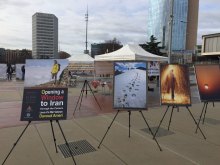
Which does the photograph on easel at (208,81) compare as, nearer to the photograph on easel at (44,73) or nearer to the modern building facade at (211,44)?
the photograph on easel at (44,73)

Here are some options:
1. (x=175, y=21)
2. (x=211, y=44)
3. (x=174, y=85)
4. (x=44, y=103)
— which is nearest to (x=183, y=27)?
(x=175, y=21)

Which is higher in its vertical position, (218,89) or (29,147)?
(218,89)

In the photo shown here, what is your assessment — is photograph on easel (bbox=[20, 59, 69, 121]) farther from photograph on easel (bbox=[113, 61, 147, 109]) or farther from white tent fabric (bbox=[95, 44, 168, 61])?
white tent fabric (bbox=[95, 44, 168, 61])

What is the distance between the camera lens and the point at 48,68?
775cm

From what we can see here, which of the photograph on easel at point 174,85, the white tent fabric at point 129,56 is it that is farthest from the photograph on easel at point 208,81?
the white tent fabric at point 129,56

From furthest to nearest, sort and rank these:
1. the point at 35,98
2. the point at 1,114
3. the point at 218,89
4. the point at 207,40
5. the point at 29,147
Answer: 1. the point at 207,40
2. the point at 1,114
3. the point at 218,89
4. the point at 29,147
5. the point at 35,98

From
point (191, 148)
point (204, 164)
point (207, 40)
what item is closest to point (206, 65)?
point (191, 148)

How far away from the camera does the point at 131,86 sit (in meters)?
6.00

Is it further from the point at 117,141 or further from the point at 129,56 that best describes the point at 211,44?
the point at 117,141

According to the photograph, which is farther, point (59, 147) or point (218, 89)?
point (218, 89)

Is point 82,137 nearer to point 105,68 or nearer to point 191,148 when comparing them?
point 191,148

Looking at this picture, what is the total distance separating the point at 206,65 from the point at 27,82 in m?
5.18

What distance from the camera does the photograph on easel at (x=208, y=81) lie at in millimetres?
7031

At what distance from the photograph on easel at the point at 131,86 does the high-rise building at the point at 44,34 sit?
70.7m
